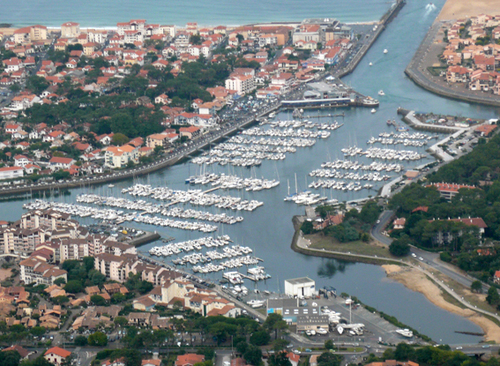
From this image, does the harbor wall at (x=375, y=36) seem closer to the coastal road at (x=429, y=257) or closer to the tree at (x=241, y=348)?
the coastal road at (x=429, y=257)

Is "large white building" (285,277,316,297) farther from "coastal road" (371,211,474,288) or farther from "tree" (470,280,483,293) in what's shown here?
"tree" (470,280,483,293)

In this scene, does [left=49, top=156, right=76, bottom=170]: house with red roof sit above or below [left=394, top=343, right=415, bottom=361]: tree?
below

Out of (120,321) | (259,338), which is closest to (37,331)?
(120,321)

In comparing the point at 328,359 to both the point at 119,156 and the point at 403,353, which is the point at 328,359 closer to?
the point at 403,353

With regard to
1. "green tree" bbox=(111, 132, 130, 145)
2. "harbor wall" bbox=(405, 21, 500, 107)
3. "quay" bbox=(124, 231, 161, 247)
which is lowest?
"quay" bbox=(124, 231, 161, 247)

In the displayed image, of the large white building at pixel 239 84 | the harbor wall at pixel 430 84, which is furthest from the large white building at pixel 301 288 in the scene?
Answer: the large white building at pixel 239 84

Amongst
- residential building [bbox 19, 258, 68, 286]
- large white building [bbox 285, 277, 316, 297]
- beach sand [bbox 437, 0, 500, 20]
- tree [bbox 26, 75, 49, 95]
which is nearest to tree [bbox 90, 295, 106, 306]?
residential building [bbox 19, 258, 68, 286]
